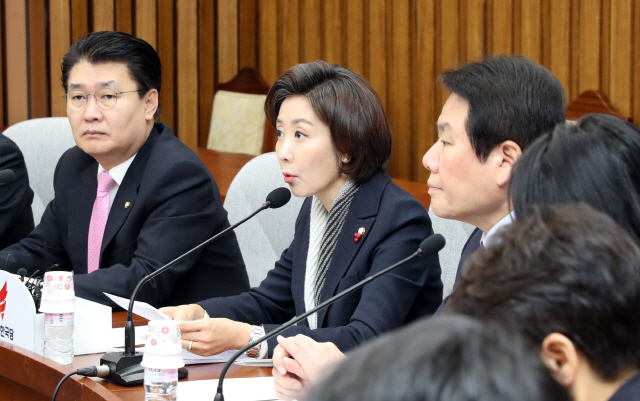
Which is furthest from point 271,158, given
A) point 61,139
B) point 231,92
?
point 231,92

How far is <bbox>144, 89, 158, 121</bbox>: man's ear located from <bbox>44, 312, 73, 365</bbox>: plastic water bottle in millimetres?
1127

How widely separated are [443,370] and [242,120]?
4705 mm

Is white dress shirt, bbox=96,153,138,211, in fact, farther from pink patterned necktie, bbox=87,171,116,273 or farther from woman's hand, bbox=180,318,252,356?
woman's hand, bbox=180,318,252,356

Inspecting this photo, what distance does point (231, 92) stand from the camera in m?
5.25

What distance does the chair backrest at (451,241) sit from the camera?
233 centimetres

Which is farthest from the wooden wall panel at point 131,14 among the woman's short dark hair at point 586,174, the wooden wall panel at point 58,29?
the woman's short dark hair at point 586,174

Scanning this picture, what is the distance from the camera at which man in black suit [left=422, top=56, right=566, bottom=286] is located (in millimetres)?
1679

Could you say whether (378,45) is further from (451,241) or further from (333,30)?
(451,241)

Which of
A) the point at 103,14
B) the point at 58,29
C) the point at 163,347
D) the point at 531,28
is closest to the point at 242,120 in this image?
the point at 103,14

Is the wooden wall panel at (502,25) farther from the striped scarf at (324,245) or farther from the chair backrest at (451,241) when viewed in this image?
the striped scarf at (324,245)

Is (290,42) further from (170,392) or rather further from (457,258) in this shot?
(170,392)

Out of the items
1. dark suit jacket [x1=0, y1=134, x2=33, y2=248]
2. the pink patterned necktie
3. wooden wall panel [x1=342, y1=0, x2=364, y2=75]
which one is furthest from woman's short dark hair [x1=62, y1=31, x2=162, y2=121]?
wooden wall panel [x1=342, y1=0, x2=364, y2=75]

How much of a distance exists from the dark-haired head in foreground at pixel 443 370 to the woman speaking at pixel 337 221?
1.40 m

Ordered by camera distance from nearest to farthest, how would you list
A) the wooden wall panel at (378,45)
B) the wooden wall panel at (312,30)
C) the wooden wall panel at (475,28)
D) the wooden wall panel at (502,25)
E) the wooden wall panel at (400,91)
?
the wooden wall panel at (502,25) → the wooden wall panel at (475,28) → the wooden wall panel at (400,91) → the wooden wall panel at (378,45) → the wooden wall panel at (312,30)
